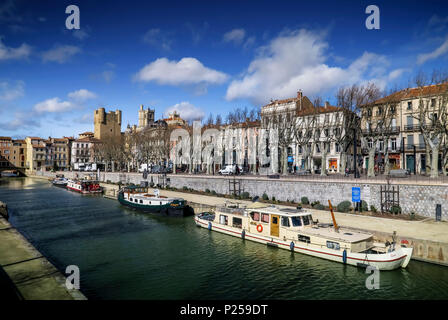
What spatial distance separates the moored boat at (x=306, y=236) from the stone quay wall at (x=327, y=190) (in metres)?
8.32

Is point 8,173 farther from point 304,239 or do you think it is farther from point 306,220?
point 304,239

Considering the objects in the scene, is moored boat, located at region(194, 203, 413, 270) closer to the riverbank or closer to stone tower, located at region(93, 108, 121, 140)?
the riverbank

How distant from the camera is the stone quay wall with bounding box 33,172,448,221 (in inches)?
906

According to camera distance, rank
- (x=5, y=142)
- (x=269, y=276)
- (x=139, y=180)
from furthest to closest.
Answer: (x=5, y=142) → (x=139, y=180) → (x=269, y=276)

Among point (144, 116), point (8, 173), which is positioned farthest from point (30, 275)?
point (144, 116)

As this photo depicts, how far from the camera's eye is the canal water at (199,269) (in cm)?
1362

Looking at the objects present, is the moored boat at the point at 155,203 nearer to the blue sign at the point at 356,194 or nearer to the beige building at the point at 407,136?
the blue sign at the point at 356,194

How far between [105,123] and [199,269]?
13405 centimetres

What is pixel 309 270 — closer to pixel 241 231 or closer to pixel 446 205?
pixel 241 231

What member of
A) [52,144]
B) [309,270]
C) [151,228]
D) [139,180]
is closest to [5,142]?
[52,144]

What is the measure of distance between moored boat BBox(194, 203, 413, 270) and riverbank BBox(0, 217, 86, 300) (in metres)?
13.2

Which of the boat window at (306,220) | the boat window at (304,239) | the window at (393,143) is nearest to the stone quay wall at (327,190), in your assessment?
the boat window at (306,220)

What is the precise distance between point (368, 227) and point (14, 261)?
2116 centimetres
